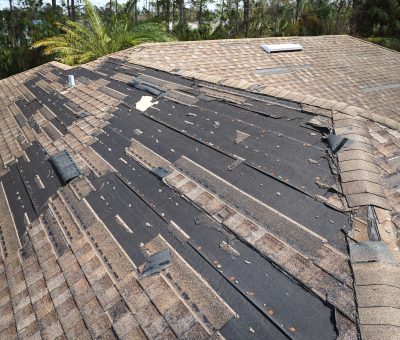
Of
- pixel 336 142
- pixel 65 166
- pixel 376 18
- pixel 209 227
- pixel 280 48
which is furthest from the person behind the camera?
pixel 376 18

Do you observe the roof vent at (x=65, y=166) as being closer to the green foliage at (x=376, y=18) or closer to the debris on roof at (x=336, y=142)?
the debris on roof at (x=336, y=142)

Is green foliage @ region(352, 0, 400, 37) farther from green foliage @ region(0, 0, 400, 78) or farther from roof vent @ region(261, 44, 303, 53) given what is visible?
roof vent @ region(261, 44, 303, 53)

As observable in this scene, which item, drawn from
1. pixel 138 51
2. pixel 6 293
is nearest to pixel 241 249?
pixel 6 293

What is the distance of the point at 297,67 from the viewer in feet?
36.9

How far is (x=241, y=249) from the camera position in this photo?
9.65 feet

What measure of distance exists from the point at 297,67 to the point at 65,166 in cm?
908

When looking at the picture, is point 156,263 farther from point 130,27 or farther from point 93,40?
point 130,27

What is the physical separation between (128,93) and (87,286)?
4944 millimetres

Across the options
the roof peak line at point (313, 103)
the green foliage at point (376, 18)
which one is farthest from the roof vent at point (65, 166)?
the green foliage at point (376, 18)

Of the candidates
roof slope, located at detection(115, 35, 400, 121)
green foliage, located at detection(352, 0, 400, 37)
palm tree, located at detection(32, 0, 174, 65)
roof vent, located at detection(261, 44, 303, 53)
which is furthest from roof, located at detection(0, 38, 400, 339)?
green foliage, located at detection(352, 0, 400, 37)

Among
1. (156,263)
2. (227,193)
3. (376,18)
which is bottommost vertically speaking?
(156,263)

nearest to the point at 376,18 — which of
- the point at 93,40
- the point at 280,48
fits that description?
the point at 280,48

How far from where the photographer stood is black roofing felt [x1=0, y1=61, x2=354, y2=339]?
8.09 ft

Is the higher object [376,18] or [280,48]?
[376,18]
